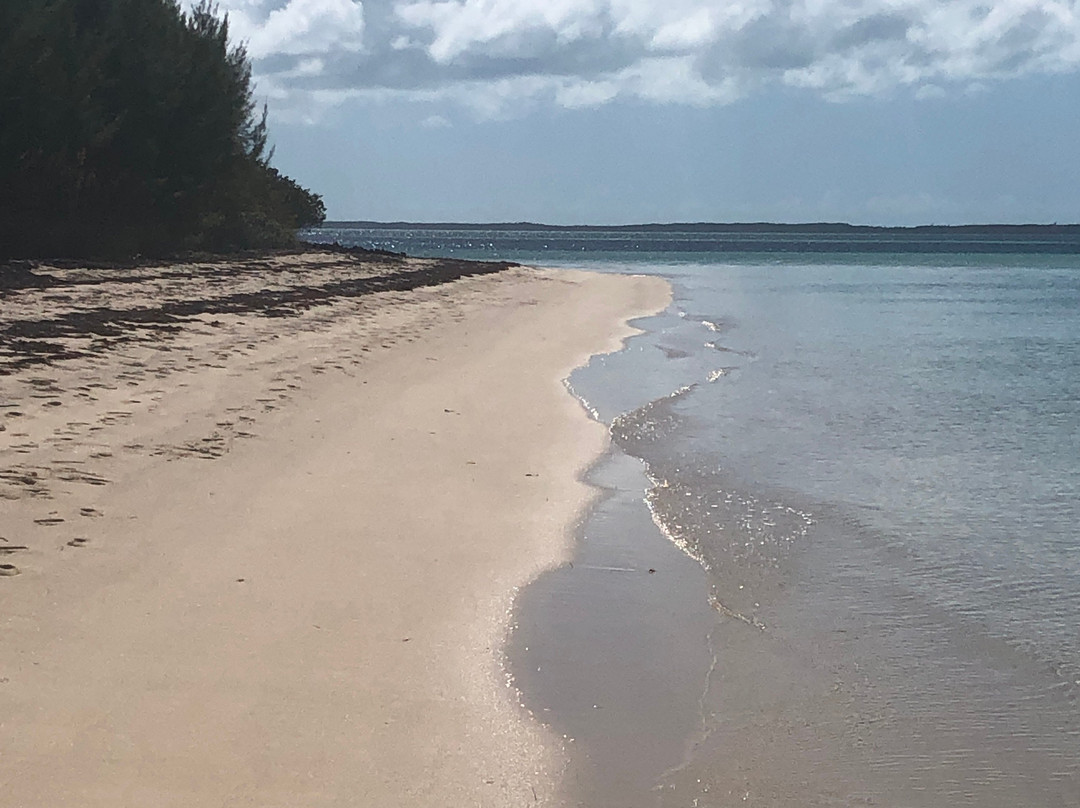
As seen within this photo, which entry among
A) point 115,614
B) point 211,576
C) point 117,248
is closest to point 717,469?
point 211,576

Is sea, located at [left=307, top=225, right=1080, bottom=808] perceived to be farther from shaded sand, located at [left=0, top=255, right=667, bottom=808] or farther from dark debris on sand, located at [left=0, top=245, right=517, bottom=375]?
dark debris on sand, located at [left=0, top=245, right=517, bottom=375]

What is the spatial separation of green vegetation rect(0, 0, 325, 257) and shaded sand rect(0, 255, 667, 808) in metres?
15.1

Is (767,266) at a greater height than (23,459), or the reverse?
(23,459)

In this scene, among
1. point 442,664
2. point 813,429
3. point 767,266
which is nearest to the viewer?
point 442,664

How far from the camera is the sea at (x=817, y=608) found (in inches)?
176

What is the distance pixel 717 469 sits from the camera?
32.6ft

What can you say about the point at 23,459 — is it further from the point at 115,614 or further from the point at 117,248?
the point at 117,248

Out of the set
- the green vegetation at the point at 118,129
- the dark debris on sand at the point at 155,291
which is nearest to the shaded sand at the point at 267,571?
the dark debris on sand at the point at 155,291

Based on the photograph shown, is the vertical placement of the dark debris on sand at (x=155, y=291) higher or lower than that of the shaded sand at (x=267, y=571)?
lower

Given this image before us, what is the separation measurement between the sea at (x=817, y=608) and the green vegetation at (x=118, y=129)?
727 inches

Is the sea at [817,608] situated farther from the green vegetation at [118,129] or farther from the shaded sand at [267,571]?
the green vegetation at [118,129]

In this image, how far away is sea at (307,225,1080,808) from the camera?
14.6 feet

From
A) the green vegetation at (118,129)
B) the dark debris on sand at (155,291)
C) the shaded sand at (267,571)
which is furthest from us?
the green vegetation at (118,129)

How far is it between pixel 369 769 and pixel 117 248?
29.2 metres
